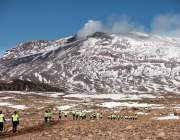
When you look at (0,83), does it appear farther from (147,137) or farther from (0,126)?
(147,137)

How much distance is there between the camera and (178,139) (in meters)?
12.4

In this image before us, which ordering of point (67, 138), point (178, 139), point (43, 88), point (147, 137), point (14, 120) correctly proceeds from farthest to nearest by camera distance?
point (43, 88), point (14, 120), point (67, 138), point (147, 137), point (178, 139)

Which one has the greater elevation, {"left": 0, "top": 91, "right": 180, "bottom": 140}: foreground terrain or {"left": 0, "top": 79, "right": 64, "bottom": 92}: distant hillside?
{"left": 0, "top": 79, "right": 64, "bottom": 92}: distant hillside

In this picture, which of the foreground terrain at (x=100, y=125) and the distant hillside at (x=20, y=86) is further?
the distant hillside at (x=20, y=86)

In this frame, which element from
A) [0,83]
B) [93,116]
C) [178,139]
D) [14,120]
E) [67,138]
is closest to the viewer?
[178,139]

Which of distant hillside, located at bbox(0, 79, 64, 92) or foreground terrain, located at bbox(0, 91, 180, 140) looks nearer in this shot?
foreground terrain, located at bbox(0, 91, 180, 140)

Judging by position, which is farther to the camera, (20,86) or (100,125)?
(20,86)

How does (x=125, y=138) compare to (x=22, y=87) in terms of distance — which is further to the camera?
(x=22, y=87)

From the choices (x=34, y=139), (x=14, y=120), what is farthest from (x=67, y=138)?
(x=14, y=120)

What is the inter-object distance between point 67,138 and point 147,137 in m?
4.41

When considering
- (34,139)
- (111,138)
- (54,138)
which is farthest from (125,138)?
(34,139)

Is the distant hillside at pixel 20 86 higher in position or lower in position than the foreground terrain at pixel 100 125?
higher

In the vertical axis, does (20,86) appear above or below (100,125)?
above

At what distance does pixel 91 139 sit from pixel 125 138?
177 cm
